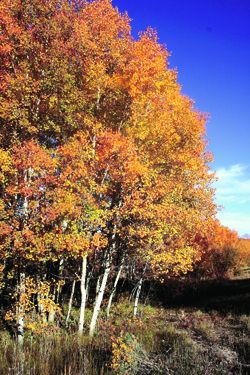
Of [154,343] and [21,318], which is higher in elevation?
[21,318]

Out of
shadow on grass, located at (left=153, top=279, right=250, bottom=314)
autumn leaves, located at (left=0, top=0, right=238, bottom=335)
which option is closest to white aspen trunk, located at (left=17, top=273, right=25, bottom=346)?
autumn leaves, located at (left=0, top=0, right=238, bottom=335)

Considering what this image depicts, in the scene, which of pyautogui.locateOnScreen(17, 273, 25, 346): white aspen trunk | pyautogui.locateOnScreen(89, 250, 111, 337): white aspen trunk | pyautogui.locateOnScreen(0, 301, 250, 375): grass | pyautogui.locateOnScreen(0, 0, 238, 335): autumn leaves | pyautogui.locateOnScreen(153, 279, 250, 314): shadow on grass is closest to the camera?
pyautogui.locateOnScreen(0, 301, 250, 375): grass

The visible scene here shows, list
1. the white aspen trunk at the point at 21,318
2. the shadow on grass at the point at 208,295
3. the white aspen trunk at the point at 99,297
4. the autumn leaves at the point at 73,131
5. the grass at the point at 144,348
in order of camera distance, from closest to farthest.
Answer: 1. the grass at the point at 144,348
2. the autumn leaves at the point at 73,131
3. the white aspen trunk at the point at 21,318
4. the white aspen trunk at the point at 99,297
5. the shadow on grass at the point at 208,295

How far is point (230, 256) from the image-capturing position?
36188 mm

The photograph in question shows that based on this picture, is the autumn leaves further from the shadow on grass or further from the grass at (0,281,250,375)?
the shadow on grass

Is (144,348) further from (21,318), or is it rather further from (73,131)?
(73,131)

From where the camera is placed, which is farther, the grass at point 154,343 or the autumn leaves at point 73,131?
the autumn leaves at point 73,131

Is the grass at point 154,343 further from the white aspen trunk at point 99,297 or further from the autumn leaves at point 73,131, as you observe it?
the autumn leaves at point 73,131

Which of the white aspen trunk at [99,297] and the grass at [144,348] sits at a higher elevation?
the white aspen trunk at [99,297]

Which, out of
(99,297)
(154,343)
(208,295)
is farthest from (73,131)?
(208,295)

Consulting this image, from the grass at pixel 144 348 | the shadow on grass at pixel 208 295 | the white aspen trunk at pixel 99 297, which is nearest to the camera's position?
the grass at pixel 144 348

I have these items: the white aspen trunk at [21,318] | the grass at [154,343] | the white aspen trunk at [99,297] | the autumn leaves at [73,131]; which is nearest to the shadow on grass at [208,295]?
the grass at [154,343]

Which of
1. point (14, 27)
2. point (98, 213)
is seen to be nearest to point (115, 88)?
point (14, 27)

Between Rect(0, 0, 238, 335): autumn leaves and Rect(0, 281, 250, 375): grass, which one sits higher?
Rect(0, 0, 238, 335): autumn leaves
